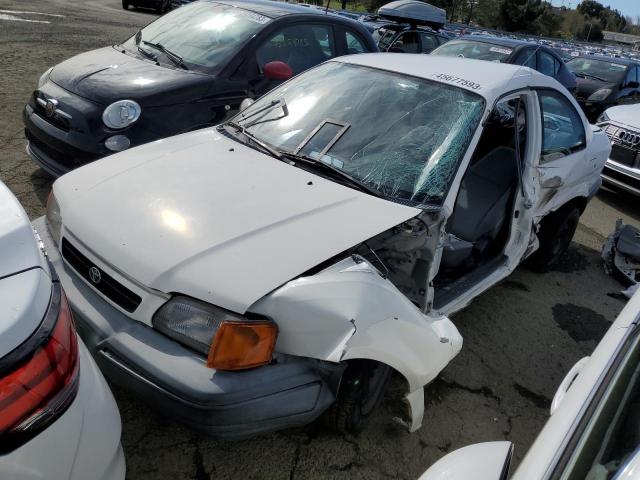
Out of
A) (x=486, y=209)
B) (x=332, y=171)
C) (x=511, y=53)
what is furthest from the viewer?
(x=511, y=53)

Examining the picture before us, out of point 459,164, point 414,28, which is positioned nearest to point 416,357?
point 459,164

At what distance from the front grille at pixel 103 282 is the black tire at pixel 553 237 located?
3195mm

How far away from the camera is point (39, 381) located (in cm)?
120

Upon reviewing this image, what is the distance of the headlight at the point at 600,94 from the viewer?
9.14 meters

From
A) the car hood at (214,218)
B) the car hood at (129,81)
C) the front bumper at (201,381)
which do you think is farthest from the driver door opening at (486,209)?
the car hood at (129,81)

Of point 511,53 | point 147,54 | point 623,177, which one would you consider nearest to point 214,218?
point 147,54

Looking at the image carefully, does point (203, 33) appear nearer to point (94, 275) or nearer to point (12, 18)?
point (94, 275)

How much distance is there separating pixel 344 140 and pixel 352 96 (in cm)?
42

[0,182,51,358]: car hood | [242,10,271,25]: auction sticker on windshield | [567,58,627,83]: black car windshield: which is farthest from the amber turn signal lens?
[567,58,627,83]: black car windshield

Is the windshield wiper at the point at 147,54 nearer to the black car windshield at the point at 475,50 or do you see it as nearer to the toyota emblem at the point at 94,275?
the toyota emblem at the point at 94,275

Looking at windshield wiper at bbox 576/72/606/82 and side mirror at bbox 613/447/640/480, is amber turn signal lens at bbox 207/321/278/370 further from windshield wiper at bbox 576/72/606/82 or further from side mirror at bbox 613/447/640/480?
windshield wiper at bbox 576/72/606/82

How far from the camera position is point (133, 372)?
6.12 ft

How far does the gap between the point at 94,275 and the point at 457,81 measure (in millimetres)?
2176

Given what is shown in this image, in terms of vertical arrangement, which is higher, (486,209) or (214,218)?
(214,218)
